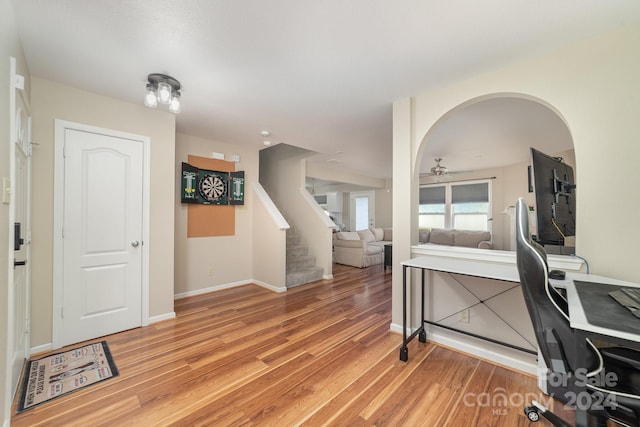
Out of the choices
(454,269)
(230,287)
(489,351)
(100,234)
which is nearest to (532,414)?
(489,351)

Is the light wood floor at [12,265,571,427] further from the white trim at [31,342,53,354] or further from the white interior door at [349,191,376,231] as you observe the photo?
the white interior door at [349,191,376,231]

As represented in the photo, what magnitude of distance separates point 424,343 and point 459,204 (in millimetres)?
5681

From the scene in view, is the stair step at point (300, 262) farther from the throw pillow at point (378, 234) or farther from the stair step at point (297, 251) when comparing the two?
the throw pillow at point (378, 234)

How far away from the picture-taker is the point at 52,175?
7.49 ft

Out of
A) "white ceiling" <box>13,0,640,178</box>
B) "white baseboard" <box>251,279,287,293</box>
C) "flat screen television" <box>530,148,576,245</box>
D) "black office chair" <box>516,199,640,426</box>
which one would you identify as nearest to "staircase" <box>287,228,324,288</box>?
"white baseboard" <box>251,279,287,293</box>

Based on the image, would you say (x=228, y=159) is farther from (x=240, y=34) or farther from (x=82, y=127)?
(x=240, y=34)

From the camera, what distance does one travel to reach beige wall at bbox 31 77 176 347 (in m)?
2.22

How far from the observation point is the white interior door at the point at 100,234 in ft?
7.77

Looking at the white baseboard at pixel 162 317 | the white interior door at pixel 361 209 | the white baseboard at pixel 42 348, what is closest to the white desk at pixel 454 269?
the white baseboard at pixel 162 317

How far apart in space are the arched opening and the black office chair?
3.21 feet

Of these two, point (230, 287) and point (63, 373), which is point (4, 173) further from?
point (230, 287)

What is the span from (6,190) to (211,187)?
2.54 m

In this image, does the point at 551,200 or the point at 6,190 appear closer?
the point at 6,190

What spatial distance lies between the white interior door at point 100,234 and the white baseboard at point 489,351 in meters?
2.85
